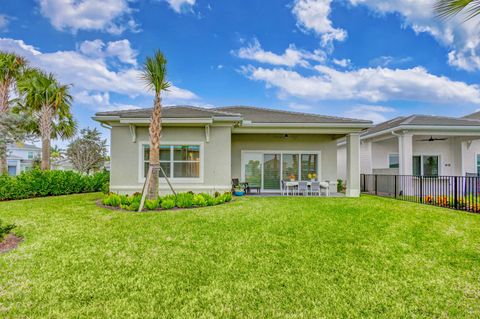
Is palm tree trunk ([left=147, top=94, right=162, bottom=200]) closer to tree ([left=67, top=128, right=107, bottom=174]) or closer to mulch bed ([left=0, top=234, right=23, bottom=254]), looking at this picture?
mulch bed ([left=0, top=234, right=23, bottom=254])

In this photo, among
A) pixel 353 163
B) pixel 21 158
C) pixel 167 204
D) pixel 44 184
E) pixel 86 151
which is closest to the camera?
pixel 167 204

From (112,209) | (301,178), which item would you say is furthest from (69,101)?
(301,178)

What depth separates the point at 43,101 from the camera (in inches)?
650

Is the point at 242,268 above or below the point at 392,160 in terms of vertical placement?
below

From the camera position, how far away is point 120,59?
1719 cm

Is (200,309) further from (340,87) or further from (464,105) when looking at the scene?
(464,105)

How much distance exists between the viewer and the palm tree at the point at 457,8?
10.8ft

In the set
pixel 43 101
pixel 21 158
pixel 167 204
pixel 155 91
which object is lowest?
pixel 167 204

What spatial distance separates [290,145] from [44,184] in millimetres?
14079

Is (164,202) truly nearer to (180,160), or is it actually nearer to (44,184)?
(180,160)

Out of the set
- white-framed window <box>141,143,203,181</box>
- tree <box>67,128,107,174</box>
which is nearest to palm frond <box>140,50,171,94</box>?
white-framed window <box>141,143,203,181</box>

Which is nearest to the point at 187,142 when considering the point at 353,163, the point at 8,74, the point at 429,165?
the point at 353,163

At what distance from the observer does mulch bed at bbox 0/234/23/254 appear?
534cm

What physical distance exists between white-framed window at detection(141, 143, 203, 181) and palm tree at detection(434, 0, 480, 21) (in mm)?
9618
